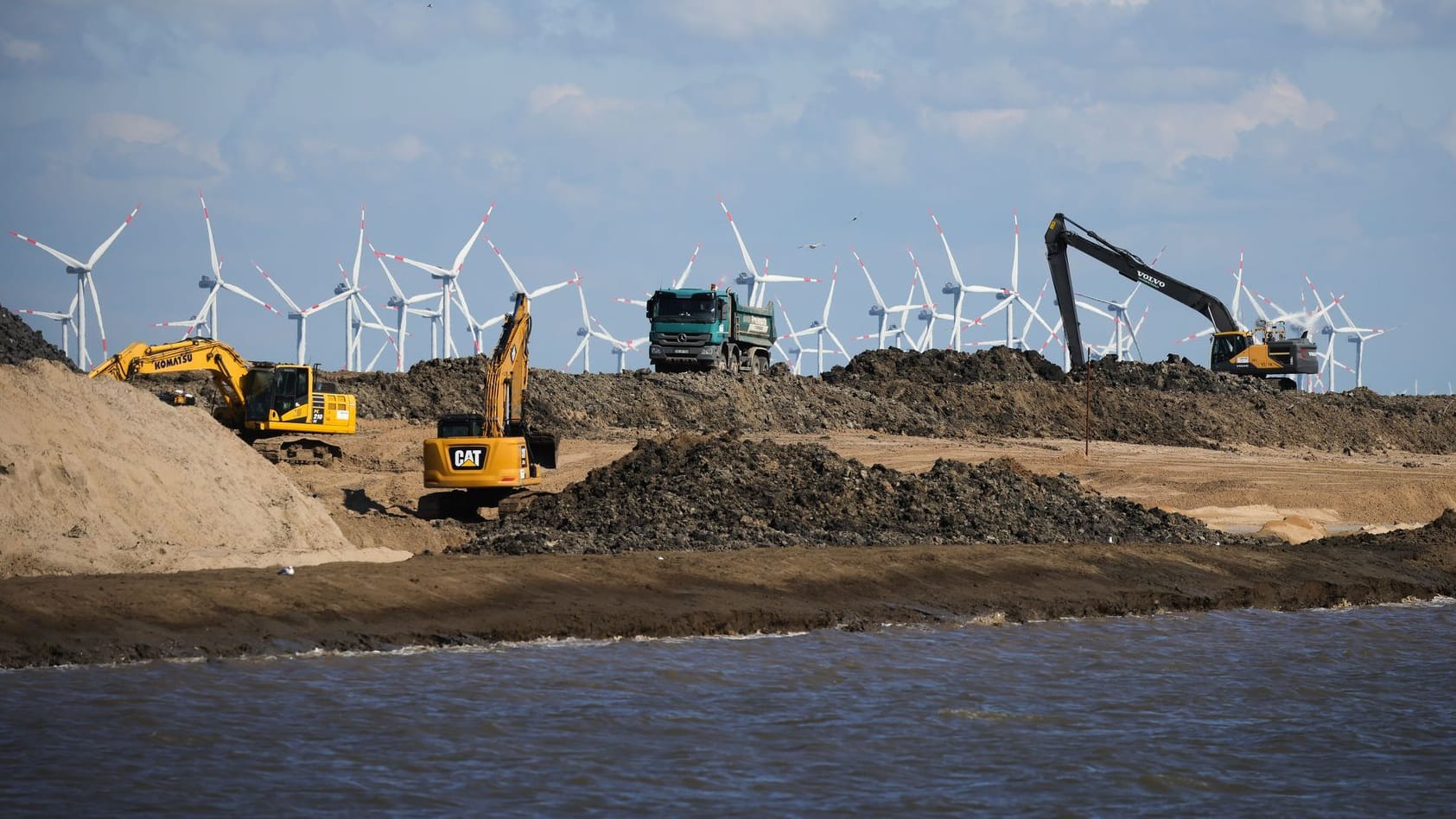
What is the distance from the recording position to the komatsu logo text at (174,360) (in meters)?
30.5

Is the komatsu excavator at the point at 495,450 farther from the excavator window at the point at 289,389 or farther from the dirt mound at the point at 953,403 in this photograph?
the dirt mound at the point at 953,403

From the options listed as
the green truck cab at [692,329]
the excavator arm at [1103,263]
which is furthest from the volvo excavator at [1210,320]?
the green truck cab at [692,329]

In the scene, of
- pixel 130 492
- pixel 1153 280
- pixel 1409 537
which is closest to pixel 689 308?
pixel 1153 280

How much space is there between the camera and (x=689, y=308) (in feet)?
137

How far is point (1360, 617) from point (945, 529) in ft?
19.6

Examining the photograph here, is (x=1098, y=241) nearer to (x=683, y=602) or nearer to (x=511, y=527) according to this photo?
(x=511, y=527)

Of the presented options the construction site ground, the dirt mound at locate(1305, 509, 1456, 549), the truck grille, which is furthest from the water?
the truck grille

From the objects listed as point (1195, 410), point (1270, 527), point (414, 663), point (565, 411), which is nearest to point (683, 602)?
point (414, 663)

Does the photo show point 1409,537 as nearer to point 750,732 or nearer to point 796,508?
point 796,508

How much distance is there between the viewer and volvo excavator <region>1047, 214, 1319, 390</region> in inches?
1949

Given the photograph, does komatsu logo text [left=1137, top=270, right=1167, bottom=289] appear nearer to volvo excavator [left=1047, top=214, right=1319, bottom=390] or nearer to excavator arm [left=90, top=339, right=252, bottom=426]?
volvo excavator [left=1047, top=214, right=1319, bottom=390]

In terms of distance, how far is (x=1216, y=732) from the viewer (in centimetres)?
1324

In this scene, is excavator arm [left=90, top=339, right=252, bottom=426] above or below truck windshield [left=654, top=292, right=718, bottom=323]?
below

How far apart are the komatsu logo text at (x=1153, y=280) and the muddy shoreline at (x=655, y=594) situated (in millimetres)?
28096
